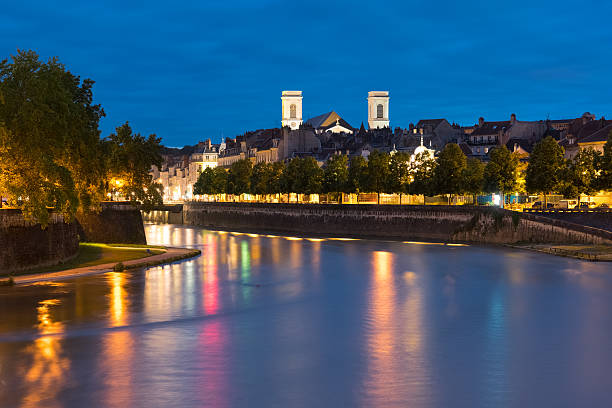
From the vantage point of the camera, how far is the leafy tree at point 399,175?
90.6 meters

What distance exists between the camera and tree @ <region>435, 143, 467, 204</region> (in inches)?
3211

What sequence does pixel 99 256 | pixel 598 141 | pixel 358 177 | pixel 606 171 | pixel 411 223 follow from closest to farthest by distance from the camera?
pixel 99 256 < pixel 606 171 < pixel 411 223 < pixel 598 141 < pixel 358 177

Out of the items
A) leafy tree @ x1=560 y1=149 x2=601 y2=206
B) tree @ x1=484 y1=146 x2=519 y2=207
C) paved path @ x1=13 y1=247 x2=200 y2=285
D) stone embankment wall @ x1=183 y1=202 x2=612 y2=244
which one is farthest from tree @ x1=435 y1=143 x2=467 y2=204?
paved path @ x1=13 y1=247 x2=200 y2=285

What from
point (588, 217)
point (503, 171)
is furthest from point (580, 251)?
point (503, 171)

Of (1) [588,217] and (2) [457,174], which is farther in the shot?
(2) [457,174]

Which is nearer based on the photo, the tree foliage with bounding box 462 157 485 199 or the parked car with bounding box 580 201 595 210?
the parked car with bounding box 580 201 595 210

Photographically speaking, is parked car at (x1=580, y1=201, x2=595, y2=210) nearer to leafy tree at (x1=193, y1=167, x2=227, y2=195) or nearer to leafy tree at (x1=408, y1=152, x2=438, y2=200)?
leafy tree at (x1=408, y1=152, x2=438, y2=200)

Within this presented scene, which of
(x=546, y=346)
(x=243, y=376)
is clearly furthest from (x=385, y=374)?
(x=546, y=346)

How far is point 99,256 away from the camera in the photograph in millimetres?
49375

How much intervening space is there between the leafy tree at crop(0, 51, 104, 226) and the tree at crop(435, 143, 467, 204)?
47.7 m

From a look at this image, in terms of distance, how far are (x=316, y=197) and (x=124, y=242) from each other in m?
50.5

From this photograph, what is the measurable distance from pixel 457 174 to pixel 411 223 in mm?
9575

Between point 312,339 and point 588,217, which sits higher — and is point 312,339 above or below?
below

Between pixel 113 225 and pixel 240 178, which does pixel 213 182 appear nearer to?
pixel 240 178
